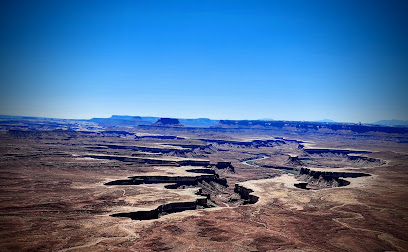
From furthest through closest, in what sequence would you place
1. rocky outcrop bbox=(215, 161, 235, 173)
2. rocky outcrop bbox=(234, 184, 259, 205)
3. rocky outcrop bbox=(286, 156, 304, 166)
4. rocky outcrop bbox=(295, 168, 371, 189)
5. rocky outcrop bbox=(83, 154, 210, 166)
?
rocky outcrop bbox=(286, 156, 304, 166) < rocky outcrop bbox=(215, 161, 235, 173) < rocky outcrop bbox=(83, 154, 210, 166) < rocky outcrop bbox=(295, 168, 371, 189) < rocky outcrop bbox=(234, 184, 259, 205)

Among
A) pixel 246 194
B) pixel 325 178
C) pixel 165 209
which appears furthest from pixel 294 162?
pixel 165 209

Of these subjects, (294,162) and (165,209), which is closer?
(165,209)

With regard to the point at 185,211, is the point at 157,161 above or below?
above

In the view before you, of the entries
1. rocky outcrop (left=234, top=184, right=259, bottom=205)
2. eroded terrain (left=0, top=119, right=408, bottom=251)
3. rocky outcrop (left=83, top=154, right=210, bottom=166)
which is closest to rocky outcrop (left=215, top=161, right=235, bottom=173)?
rocky outcrop (left=83, top=154, right=210, bottom=166)

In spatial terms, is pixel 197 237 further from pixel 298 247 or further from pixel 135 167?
pixel 135 167

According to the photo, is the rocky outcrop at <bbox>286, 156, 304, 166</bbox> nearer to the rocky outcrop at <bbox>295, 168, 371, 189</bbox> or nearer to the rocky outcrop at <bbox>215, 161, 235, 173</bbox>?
the rocky outcrop at <bbox>215, 161, 235, 173</bbox>

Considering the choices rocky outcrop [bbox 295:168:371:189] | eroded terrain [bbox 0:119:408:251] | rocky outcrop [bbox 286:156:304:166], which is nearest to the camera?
eroded terrain [bbox 0:119:408:251]

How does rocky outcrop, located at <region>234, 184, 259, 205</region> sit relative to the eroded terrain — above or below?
below

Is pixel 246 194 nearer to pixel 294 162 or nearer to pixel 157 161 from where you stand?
pixel 157 161

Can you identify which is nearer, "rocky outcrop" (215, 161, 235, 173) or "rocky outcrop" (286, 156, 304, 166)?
"rocky outcrop" (215, 161, 235, 173)
